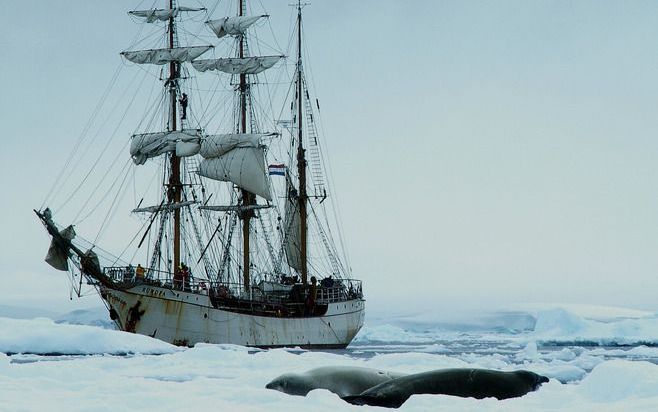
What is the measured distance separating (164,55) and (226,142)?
8.42 metres

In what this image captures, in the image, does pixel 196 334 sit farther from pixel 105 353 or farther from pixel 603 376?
pixel 603 376

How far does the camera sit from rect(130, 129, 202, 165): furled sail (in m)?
62.8

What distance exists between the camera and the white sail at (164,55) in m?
64.3

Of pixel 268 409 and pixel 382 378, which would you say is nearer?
pixel 268 409

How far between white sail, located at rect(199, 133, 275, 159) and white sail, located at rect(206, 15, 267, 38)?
9.48 m

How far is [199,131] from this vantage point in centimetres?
6425

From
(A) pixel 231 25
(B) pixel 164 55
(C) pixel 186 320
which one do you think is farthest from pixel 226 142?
(C) pixel 186 320

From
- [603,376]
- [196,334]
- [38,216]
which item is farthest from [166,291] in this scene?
[603,376]

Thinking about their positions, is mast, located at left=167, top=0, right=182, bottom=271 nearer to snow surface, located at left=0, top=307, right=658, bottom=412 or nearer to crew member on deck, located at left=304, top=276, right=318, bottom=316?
crew member on deck, located at left=304, top=276, right=318, bottom=316

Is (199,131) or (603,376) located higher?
(199,131)


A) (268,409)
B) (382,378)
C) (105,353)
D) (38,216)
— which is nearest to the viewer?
(268,409)

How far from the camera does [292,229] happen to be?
70.4 meters

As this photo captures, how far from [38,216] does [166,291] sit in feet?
30.3

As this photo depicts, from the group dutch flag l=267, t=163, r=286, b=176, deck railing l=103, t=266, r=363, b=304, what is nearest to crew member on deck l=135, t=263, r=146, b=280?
deck railing l=103, t=266, r=363, b=304
